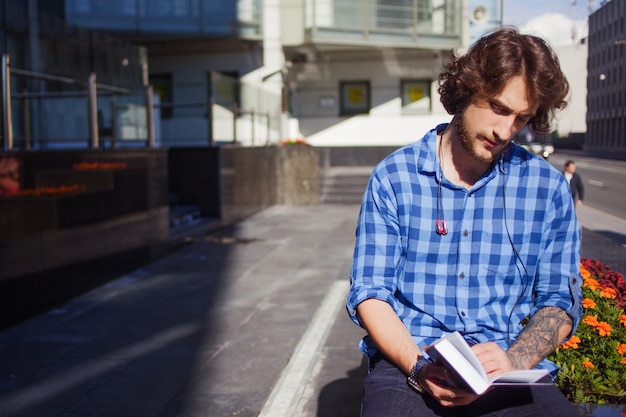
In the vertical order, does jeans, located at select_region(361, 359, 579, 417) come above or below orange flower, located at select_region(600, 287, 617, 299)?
below

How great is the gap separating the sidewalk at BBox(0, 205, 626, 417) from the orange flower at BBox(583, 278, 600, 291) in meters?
0.92

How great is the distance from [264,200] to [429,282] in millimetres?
14355

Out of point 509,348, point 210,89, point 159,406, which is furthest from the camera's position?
point 210,89

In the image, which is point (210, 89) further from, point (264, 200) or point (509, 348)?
→ point (509, 348)

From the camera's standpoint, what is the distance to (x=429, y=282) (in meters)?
2.65

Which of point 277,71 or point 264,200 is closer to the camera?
point 264,200

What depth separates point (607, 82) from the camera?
4.12 metres

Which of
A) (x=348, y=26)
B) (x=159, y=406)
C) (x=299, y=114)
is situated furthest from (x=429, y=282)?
(x=299, y=114)

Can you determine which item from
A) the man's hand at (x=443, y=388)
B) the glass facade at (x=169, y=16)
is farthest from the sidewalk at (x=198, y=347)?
the glass facade at (x=169, y=16)

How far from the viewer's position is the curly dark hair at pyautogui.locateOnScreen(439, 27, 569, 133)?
240cm

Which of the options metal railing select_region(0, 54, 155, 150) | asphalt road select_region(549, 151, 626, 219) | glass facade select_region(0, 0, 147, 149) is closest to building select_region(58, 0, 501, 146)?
glass facade select_region(0, 0, 147, 149)

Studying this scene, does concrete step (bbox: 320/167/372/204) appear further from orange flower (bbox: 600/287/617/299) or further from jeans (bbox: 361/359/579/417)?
jeans (bbox: 361/359/579/417)

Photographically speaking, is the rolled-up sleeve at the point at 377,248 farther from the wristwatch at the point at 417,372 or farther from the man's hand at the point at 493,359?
the man's hand at the point at 493,359

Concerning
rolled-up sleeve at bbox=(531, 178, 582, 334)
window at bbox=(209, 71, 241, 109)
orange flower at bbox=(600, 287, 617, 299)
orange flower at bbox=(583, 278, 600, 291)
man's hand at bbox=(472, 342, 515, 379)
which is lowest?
orange flower at bbox=(600, 287, 617, 299)
